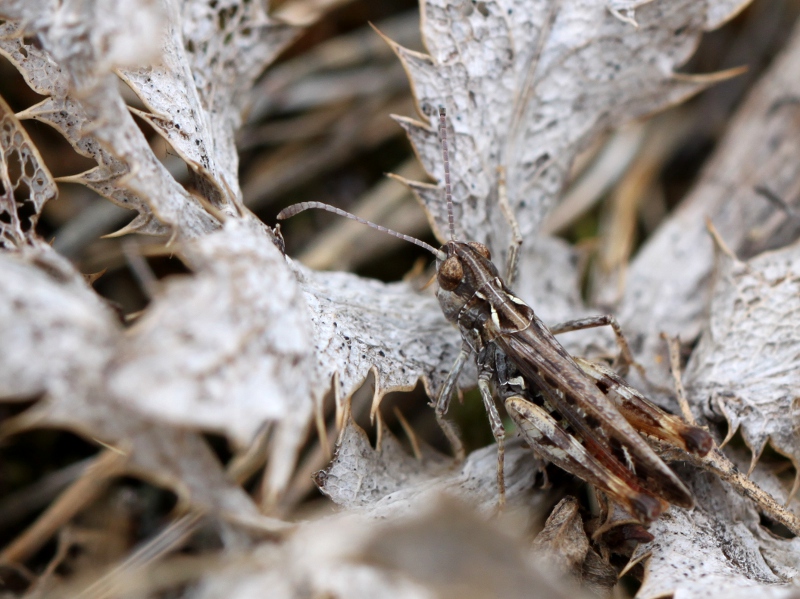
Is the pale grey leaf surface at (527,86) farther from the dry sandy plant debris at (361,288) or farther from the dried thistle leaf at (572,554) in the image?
the dried thistle leaf at (572,554)

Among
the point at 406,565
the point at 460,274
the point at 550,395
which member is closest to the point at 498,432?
the point at 550,395

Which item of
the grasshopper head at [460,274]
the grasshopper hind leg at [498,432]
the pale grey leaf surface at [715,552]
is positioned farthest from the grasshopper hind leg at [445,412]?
the pale grey leaf surface at [715,552]

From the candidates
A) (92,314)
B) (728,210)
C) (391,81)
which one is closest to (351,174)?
(391,81)

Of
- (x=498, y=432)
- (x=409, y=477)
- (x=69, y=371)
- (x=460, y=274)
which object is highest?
(x=69, y=371)

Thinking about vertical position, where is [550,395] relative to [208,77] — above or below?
below

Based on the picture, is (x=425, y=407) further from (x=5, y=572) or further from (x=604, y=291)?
(x=5, y=572)

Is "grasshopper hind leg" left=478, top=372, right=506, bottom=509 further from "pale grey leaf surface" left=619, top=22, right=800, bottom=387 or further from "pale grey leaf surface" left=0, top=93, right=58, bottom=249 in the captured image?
"pale grey leaf surface" left=0, top=93, right=58, bottom=249

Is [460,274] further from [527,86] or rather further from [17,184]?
[17,184]
